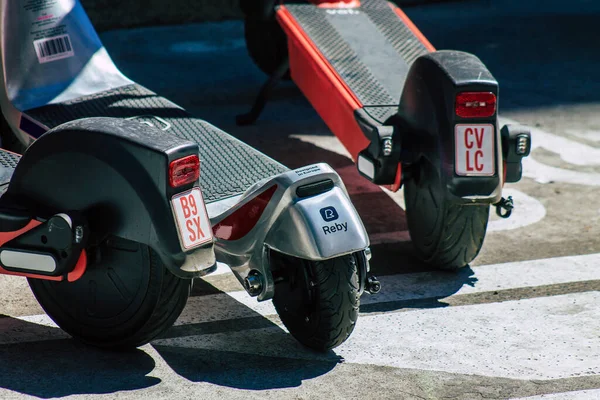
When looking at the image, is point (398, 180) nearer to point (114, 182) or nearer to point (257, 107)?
point (114, 182)

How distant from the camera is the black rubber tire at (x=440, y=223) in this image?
4.74 metres

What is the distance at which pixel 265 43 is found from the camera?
8133 mm

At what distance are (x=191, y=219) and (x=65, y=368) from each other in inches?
29.3

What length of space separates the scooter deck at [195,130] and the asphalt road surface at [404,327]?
0.53 metres

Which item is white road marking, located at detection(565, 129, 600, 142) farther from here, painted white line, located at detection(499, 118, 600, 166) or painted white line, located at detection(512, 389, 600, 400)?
painted white line, located at detection(512, 389, 600, 400)

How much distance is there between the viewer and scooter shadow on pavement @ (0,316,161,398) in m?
3.69

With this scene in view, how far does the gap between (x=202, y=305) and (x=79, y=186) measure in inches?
38.4

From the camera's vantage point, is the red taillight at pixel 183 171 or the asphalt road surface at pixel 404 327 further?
the asphalt road surface at pixel 404 327

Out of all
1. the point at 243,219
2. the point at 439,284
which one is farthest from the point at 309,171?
the point at 439,284

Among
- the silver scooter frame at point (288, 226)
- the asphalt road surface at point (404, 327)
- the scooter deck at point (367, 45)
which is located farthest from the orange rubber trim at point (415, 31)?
the silver scooter frame at point (288, 226)

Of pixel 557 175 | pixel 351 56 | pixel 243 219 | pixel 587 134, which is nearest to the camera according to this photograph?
pixel 243 219

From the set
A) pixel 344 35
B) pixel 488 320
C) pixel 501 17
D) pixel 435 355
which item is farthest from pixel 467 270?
pixel 501 17

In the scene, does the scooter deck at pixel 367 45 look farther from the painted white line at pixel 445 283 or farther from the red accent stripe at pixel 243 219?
the red accent stripe at pixel 243 219

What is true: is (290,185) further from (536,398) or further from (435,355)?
(536,398)
